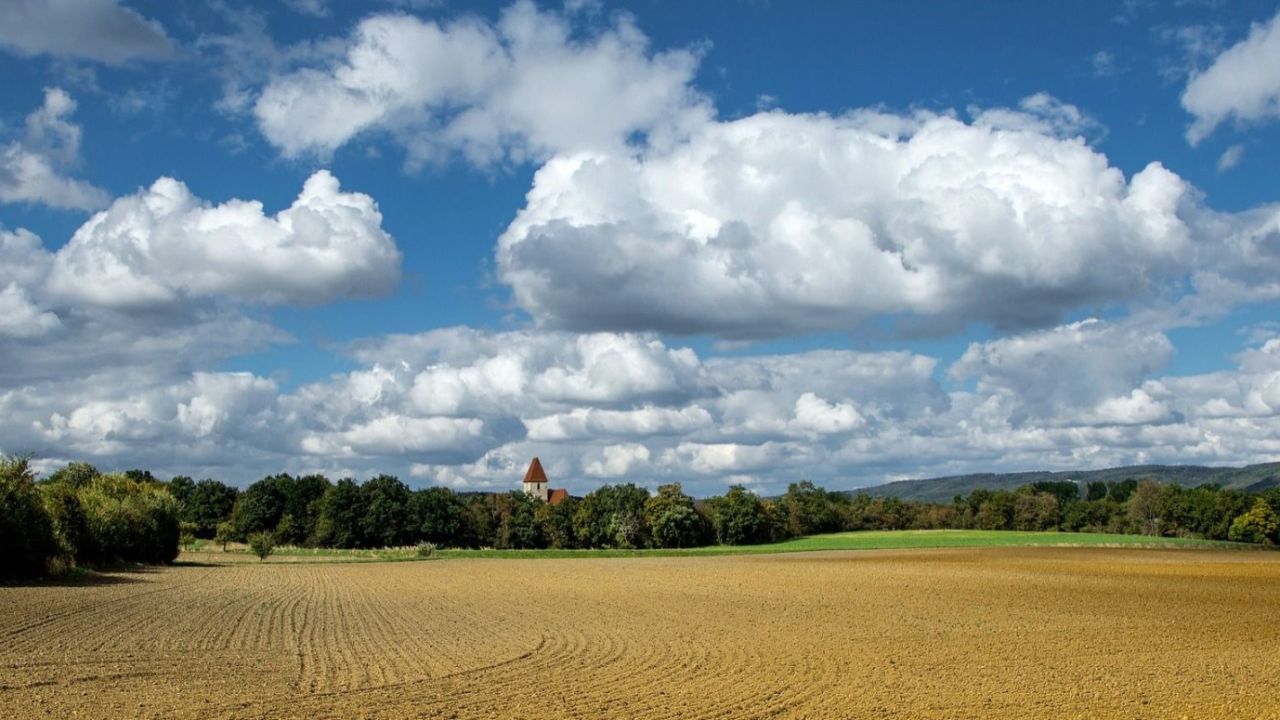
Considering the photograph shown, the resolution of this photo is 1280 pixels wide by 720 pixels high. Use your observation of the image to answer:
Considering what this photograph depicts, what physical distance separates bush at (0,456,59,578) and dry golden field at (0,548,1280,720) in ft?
8.58

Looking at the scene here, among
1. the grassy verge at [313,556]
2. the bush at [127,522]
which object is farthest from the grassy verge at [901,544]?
the bush at [127,522]

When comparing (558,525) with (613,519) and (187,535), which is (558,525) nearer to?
(613,519)

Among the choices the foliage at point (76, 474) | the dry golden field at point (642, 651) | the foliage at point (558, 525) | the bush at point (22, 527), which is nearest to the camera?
the dry golden field at point (642, 651)

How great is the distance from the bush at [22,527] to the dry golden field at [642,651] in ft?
8.58

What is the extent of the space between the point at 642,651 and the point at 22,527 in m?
31.0

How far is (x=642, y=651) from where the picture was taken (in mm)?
24156

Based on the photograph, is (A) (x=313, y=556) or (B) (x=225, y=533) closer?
(A) (x=313, y=556)

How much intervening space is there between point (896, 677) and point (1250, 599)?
93.6ft

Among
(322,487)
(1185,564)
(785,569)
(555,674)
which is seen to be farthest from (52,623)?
(322,487)

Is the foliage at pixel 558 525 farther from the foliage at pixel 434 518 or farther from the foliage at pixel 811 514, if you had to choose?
the foliage at pixel 811 514

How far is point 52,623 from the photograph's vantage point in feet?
86.9

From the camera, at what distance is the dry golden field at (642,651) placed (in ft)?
55.1

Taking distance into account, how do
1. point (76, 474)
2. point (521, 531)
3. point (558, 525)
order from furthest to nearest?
point (558, 525) → point (521, 531) → point (76, 474)

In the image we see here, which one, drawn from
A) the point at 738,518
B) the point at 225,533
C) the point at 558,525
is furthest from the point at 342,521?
the point at 738,518
